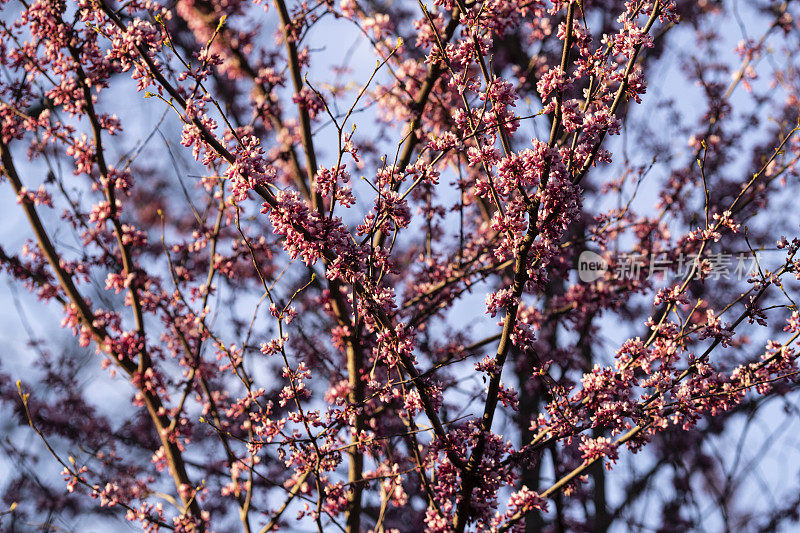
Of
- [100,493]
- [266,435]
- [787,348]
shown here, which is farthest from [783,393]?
[100,493]

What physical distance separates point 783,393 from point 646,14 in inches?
252

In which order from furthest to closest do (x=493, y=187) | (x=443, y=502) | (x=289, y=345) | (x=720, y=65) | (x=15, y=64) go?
(x=720, y=65) < (x=289, y=345) < (x=15, y=64) < (x=443, y=502) < (x=493, y=187)

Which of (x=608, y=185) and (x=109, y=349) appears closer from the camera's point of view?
(x=109, y=349)

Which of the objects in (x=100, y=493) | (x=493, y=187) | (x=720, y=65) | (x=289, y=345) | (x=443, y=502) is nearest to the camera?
(x=493, y=187)

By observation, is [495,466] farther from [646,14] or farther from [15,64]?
[15,64]

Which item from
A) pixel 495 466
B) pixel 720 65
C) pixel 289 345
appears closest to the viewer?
pixel 495 466

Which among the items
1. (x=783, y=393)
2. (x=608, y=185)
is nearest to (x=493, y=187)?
(x=608, y=185)

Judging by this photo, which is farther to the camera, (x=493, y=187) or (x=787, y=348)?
(x=787, y=348)

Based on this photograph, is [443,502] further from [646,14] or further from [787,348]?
[646,14]

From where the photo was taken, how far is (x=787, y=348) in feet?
12.3

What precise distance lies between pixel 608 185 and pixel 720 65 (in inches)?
200


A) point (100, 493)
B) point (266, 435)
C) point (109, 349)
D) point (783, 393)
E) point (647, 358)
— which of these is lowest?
point (100, 493)

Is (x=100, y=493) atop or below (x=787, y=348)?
below

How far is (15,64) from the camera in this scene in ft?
16.6
